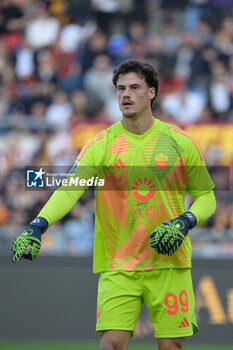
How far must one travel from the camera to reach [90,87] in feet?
→ 43.4

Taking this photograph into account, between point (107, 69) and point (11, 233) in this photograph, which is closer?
point (11, 233)

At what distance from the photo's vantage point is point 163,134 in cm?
586

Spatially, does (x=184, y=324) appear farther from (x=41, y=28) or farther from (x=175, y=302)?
(x=41, y=28)

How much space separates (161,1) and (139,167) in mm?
Result: 9958

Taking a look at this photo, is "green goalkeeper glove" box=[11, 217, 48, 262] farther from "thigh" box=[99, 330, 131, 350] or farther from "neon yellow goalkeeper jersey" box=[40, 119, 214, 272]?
"thigh" box=[99, 330, 131, 350]

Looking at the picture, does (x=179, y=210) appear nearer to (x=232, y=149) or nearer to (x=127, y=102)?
(x=127, y=102)

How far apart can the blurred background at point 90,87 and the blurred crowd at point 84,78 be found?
0.02 meters

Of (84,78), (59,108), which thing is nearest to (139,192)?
(59,108)

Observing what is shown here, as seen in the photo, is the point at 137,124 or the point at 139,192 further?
the point at 137,124

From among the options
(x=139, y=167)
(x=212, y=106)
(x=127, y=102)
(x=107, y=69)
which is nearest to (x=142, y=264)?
(x=139, y=167)

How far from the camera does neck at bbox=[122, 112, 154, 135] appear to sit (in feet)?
19.2

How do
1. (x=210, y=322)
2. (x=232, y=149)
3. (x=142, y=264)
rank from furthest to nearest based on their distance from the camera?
1. (x=232, y=149)
2. (x=210, y=322)
3. (x=142, y=264)

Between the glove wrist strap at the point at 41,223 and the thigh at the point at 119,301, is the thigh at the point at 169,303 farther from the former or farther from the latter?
the glove wrist strap at the point at 41,223

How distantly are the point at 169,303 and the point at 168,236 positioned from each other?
24.7 inches
